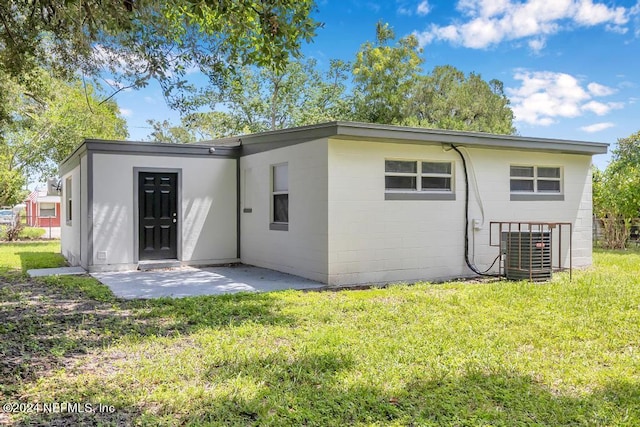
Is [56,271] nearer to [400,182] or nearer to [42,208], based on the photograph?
[400,182]

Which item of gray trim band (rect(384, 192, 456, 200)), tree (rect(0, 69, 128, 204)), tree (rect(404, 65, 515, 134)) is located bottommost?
gray trim band (rect(384, 192, 456, 200))

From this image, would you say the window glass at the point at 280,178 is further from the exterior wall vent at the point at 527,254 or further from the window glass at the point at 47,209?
the window glass at the point at 47,209

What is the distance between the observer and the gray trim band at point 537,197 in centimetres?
965

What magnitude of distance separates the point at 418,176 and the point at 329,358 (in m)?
5.33

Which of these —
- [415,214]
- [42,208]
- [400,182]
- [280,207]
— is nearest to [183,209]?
[280,207]

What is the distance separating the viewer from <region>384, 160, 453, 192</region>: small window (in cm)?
851

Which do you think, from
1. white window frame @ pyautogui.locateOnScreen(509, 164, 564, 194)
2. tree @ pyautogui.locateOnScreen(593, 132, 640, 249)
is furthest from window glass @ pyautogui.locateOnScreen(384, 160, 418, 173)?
tree @ pyautogui.locateOnScreen(593, 132, 640, 249)

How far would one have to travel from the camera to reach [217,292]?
7215 millimetres

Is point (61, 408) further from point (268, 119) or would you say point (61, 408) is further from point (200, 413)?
point (268, 119)

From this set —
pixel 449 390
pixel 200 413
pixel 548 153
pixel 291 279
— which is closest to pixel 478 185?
pixel 548 153

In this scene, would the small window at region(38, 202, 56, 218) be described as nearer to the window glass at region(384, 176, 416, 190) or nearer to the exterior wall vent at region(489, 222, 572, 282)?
the window glass at region(384, 176, 416, 190)

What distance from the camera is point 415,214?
8617mm

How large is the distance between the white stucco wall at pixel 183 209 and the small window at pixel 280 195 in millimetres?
1473

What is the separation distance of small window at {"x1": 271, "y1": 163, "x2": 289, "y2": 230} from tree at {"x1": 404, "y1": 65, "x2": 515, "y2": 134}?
1753cm
